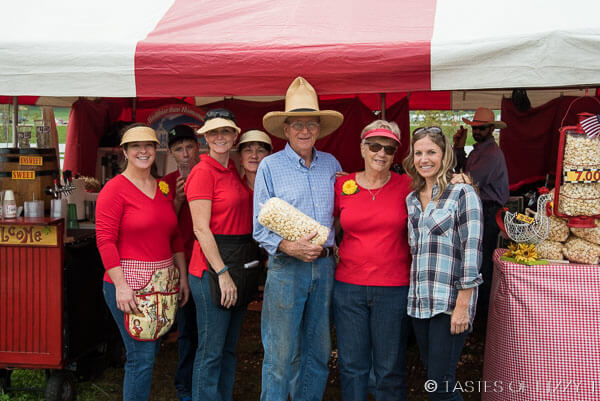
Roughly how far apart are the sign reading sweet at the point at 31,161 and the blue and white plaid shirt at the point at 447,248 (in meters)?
2.64

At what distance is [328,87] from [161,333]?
177 cm

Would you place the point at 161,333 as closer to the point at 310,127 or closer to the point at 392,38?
the point at 310,127

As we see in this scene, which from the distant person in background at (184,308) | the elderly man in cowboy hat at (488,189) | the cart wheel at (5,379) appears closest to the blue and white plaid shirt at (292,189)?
the distant person in background at (184,308)

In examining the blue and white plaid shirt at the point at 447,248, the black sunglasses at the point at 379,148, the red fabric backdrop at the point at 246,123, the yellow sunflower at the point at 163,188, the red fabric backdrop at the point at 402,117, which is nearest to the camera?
the blue and white plaid shirt at the point at 447,248

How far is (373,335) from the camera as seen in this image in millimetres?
2699

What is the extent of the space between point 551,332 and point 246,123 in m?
5.46

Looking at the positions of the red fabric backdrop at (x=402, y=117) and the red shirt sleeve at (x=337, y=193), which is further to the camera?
the red fabric backdrop at (x=402, y=117)

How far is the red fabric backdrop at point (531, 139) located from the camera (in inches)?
306

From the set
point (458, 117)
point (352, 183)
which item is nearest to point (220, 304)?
point (352, 183)

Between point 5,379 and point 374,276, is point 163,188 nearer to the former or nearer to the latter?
point 374,276

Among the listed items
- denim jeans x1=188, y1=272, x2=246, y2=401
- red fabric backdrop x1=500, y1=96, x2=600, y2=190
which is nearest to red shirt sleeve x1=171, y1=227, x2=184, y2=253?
denim jeans x1=188, y1=272, x2=246, y2=401

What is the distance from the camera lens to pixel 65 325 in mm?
3287

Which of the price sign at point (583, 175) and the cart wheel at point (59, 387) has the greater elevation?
the price sign at point (583, 175)

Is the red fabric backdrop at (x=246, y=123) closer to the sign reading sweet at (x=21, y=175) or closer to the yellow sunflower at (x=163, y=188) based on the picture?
the sign reading sweet at (x=21, y=175)
